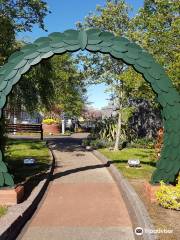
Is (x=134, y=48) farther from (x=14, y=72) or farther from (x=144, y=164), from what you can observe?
(x=144, y=164)

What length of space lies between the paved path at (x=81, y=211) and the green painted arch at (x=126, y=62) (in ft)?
4.83

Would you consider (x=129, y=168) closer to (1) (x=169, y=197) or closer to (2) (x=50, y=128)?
(1) (x=169, y=197)

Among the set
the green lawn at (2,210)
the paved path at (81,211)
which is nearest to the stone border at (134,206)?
the paved path at (81,211)

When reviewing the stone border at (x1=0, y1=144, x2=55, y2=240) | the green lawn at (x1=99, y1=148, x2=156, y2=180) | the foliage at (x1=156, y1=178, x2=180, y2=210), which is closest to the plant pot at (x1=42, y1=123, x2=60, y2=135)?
the green lawn at (x1=99, y1=148, x2=156, y2=180)

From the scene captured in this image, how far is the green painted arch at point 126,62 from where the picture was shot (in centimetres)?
997

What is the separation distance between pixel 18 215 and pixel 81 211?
1734 millimetres

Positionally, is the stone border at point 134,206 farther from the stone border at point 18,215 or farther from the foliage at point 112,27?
the foliage at point 112,27

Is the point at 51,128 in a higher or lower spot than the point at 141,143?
higher

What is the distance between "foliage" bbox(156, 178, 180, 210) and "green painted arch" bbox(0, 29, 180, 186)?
0.70 metres

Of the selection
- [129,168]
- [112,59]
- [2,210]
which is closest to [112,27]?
[112,59]

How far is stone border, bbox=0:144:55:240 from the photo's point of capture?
7121 mm

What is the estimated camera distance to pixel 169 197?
906 centimetres

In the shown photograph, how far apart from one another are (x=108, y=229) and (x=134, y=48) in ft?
15.2

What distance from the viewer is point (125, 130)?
89.8ft
